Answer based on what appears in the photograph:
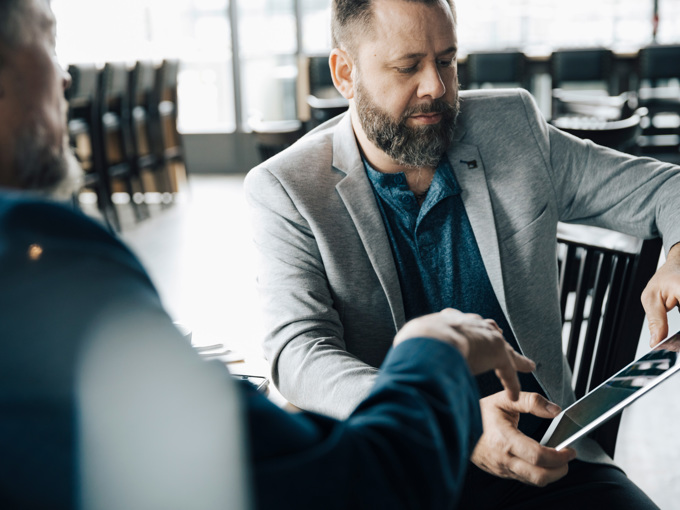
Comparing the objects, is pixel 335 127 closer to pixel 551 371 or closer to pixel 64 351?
pixel 551 371

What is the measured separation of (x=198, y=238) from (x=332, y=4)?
3.82 m

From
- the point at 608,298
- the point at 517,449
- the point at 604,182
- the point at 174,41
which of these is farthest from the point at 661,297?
the point at 174,41

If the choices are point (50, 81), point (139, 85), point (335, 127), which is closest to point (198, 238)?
point (139, 85)

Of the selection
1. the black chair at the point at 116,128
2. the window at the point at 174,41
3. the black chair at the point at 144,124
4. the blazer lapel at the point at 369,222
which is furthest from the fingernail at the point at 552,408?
the window at the point at 174,41

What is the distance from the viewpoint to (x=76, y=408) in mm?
442

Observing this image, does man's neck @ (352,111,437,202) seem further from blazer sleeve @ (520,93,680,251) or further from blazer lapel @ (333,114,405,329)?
blazer sleeve @ (520,93,680,251)

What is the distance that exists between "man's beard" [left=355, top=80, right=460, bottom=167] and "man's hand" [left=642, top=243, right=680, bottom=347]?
447mm

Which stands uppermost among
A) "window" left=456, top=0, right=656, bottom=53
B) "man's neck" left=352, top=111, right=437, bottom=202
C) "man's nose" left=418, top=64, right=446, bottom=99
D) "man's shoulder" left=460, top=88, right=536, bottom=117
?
"window" left=456, top=0, right=656, bottom=53

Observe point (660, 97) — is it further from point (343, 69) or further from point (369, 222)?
point (369, 222)

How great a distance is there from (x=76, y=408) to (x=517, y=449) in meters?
0.64

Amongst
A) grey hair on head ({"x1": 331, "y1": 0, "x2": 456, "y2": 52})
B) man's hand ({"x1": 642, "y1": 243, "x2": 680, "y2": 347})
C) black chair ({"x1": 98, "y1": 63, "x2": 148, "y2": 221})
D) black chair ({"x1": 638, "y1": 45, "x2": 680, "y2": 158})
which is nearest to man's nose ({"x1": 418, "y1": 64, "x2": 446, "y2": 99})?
grey hair on head ({"x1": 331, "y1": 0, "x2": 456, "y2": 52})

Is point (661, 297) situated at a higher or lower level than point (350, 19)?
lower

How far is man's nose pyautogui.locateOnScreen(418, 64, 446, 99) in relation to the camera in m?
1.32

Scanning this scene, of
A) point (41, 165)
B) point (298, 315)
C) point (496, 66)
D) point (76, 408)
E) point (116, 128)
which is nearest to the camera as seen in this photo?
point (76, 408)
